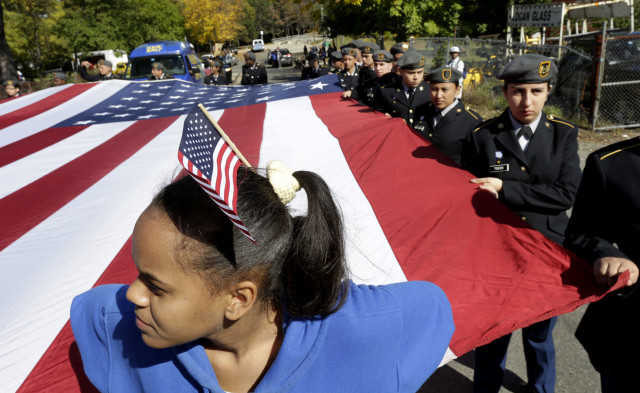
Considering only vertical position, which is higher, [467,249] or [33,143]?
[33,143]

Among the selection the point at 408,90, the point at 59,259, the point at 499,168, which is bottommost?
the point at 59,259

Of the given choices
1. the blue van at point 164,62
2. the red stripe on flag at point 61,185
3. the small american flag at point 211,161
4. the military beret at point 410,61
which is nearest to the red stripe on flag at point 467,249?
the small american flag at point 211,161

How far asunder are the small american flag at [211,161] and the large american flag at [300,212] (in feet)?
1.64

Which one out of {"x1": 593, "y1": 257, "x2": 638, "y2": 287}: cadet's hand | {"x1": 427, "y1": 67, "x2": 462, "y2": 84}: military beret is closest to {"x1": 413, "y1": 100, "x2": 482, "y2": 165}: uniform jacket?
{"x1": 427, "y1": 67, "x2": 462, "y2": 84}: military beret

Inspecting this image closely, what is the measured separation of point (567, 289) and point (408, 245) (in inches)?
23.4

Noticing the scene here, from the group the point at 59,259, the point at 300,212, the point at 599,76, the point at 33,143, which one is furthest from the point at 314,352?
the point at 599,76

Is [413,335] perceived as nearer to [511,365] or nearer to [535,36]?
[511,365]

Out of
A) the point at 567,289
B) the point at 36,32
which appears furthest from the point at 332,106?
the point at 36,32

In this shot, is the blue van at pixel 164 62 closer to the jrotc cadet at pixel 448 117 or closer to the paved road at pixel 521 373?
the jrotc cadet at pixel 448 117

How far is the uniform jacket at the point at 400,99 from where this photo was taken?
3.74 m

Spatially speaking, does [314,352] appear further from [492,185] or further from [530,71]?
[530,71]

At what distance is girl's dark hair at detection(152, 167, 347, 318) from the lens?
845 mm

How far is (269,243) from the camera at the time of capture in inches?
35.5

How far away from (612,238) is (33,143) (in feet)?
12.7
